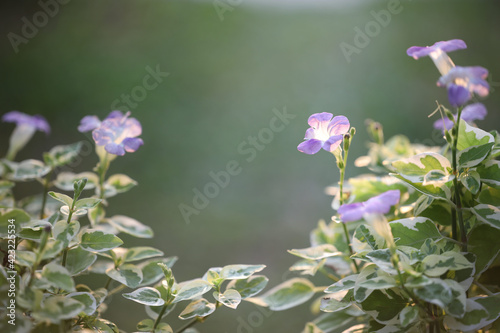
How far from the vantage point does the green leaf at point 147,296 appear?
65 centimetres

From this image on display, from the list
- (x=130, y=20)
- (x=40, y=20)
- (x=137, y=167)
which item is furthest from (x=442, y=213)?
(x=40, y=20)

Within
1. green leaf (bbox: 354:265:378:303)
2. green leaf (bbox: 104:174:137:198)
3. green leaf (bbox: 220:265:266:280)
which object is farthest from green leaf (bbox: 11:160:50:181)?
green leaf (bbox: 354:265:378:303)

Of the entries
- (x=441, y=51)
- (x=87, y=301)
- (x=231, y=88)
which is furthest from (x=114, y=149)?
(x=231, y=88)

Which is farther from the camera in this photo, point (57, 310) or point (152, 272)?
point (152, 272)

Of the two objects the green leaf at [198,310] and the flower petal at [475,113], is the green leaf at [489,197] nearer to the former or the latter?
the flower petal at [475,113]

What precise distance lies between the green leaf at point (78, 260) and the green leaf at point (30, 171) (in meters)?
0.24

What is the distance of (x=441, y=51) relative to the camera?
652 millimetres

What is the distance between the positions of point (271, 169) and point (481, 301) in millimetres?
1482

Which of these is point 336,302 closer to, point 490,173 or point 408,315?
point 408,315

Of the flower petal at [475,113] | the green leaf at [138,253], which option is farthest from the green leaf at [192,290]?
the flower petal at [475,113]

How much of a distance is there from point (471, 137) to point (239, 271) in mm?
462

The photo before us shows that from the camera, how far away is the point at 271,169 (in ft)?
6.79

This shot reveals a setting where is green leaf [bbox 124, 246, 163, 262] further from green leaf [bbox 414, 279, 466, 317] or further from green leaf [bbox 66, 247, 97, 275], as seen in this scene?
green leaf [bbox 414, 279, 466, 317]

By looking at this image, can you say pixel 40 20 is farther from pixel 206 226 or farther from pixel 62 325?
pixel 62 325
